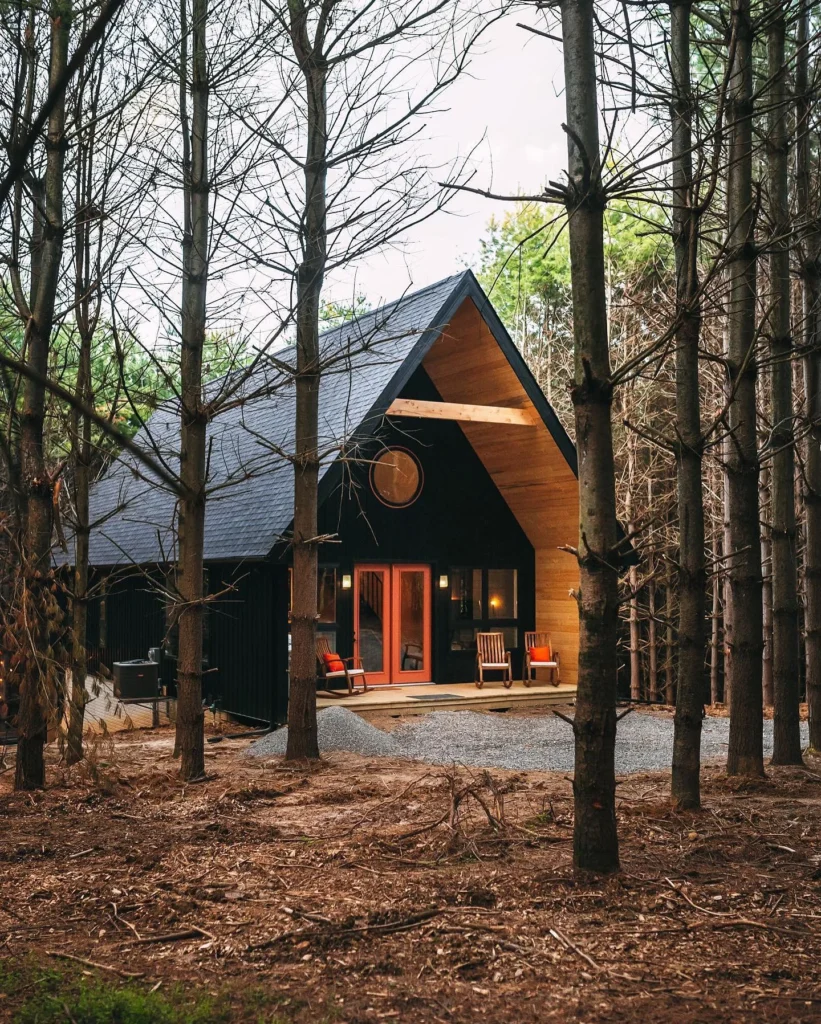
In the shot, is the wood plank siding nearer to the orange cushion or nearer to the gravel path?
the gravel path

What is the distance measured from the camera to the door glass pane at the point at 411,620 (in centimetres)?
1703

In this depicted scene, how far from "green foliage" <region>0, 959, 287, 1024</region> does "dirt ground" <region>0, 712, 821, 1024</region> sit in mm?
41

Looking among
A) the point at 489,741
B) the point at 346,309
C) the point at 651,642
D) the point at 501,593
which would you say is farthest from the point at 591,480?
the point at 346,309

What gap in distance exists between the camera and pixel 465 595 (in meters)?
17.6

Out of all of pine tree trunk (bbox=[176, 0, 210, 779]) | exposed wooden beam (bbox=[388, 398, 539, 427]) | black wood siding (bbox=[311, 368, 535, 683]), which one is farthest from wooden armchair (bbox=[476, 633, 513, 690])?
pine tree trunk (bbox=[176, 0, 210, 779])

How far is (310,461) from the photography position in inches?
402

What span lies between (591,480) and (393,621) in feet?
39.1

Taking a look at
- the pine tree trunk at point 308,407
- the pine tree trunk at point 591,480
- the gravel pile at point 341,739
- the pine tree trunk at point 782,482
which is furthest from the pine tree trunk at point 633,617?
the pine tree trunk at point 591,480

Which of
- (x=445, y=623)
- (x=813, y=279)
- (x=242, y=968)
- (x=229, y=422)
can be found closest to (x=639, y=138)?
(x=242, y=968)

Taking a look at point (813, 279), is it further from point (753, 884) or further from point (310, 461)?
point (753, 884)

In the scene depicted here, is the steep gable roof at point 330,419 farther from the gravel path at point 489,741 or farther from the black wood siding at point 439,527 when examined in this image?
the gravel path at point 489,741

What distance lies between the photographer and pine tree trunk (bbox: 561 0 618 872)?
5.12 m

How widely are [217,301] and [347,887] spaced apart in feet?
18.5

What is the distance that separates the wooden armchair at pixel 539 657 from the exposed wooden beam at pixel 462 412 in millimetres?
4018
